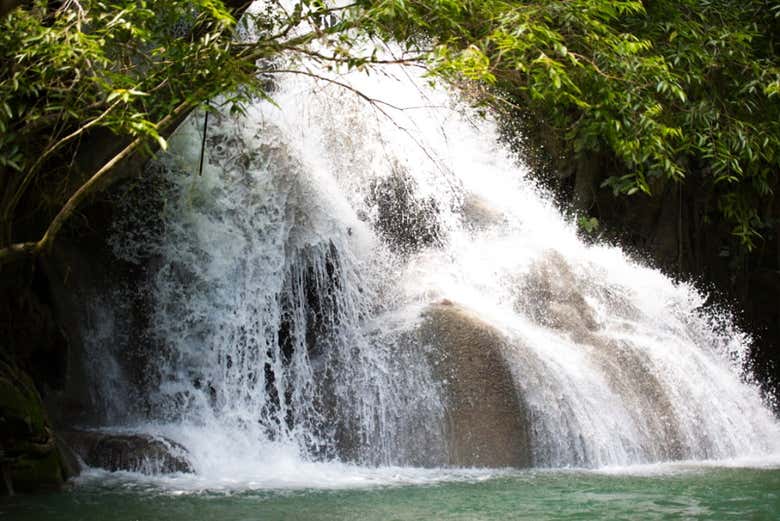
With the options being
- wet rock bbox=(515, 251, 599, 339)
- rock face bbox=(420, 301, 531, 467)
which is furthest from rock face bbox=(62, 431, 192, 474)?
wet rock bbox=(515, 251, 599, 339)

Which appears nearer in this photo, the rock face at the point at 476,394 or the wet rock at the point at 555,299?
the rock face at the point at 476,394

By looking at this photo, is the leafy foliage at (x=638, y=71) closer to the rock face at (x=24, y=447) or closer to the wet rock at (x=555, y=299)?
the wet rock at (x=555, y=299)

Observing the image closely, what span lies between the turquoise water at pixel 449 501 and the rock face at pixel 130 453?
1.04 feet

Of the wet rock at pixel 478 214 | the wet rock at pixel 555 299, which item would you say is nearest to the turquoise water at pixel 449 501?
the wet rock at pixel 555 299

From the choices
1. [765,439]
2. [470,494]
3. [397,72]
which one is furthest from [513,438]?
[397,72]

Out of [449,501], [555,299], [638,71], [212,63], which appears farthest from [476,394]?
[212,63]

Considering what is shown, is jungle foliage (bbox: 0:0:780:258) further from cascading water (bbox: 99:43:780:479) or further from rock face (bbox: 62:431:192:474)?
rock face (bbox: 62:431:192:474)

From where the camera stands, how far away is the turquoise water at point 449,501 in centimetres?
579

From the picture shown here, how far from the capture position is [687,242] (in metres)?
14.4

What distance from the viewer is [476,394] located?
8641 millimetres

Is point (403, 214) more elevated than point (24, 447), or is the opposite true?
point (403, 214)

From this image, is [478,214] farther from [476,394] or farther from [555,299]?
[476,394]

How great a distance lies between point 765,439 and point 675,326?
5.48 ft

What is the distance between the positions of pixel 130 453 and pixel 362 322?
277 centimetres
